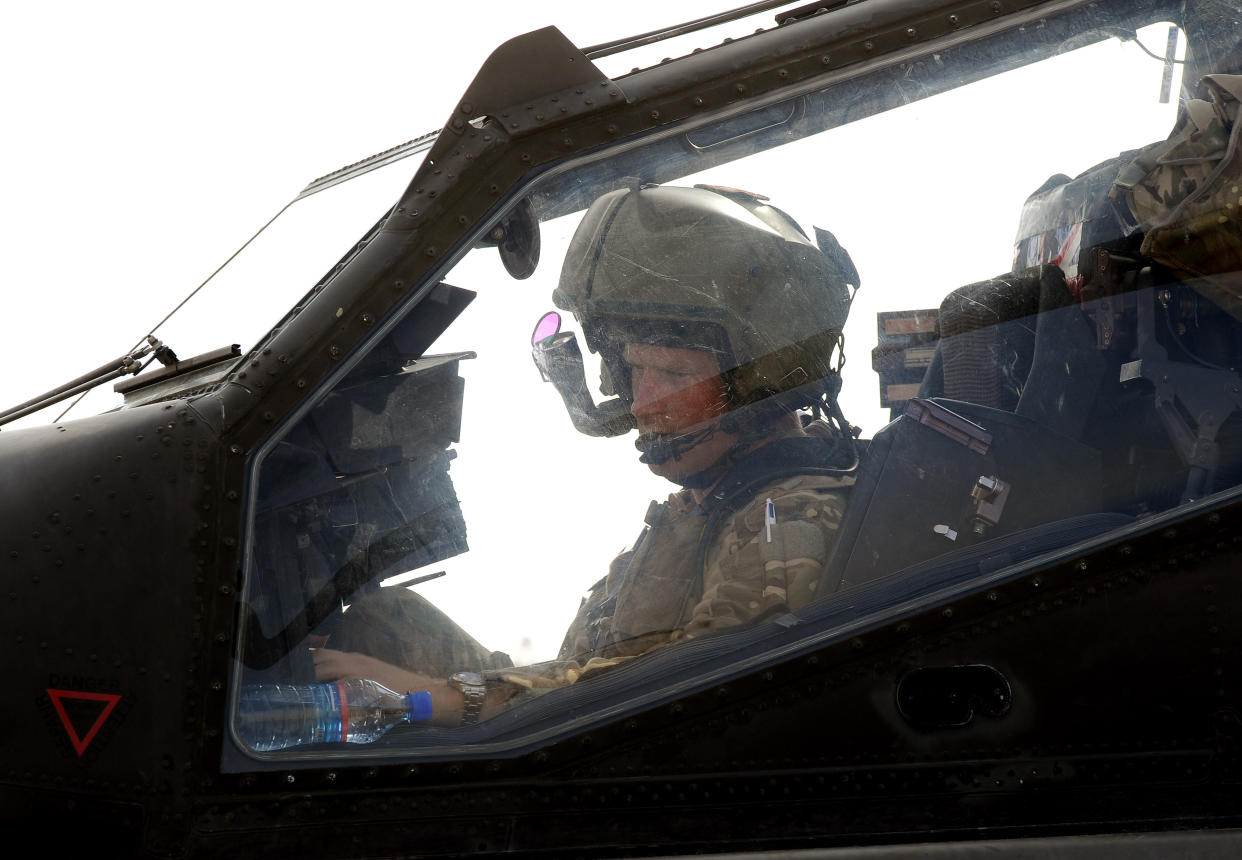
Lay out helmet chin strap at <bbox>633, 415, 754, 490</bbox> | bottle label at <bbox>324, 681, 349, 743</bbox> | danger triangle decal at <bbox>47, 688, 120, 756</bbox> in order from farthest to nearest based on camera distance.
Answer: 1. helmet chin strap at <bbox>633, 415, 754, 490</bbox>
2. bottle label at <bbox>324, 681, 349, 743</bbox>
3. danger triangle decal at <bbox>47, 688, 120, 756</bbox>

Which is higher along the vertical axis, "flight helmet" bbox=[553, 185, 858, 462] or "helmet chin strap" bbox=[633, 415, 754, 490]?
"flight helmet" bbox=[553, 185, 858, 462]

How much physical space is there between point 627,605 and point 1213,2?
67.9 inches

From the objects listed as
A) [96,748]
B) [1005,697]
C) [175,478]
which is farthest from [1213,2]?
[96,748]

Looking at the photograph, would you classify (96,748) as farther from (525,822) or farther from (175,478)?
(525,822)

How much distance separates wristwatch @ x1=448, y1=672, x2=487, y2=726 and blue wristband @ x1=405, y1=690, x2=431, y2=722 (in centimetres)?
5

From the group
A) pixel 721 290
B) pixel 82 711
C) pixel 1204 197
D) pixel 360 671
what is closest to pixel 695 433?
pixel 721 290

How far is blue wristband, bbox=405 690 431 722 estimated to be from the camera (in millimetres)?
1938

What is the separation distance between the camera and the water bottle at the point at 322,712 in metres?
1.85

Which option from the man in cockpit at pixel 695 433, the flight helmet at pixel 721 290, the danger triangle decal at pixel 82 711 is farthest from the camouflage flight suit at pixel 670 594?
the danger triangle decal at pixel 82 711

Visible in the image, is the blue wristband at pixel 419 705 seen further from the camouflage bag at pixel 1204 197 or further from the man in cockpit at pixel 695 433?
the camouflage bag at pixel 1204 197

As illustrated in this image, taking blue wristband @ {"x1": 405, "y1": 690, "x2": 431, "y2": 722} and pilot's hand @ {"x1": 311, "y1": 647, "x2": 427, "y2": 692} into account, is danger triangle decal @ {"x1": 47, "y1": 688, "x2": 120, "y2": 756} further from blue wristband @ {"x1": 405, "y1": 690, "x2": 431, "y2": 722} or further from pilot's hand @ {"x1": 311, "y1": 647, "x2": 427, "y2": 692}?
blue wristband @ {"x1": 405, "y1": 690, "x2": 431, "y2": 722}

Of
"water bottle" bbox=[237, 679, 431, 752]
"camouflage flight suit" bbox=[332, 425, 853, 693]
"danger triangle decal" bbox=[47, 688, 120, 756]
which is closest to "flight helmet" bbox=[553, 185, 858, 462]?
"camouflage flight suit" bbox=[332, 425, 853, 693]

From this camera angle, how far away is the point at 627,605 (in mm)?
2080

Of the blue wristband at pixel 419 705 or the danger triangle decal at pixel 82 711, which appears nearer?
the danger triangle decal at pixel 82 711
